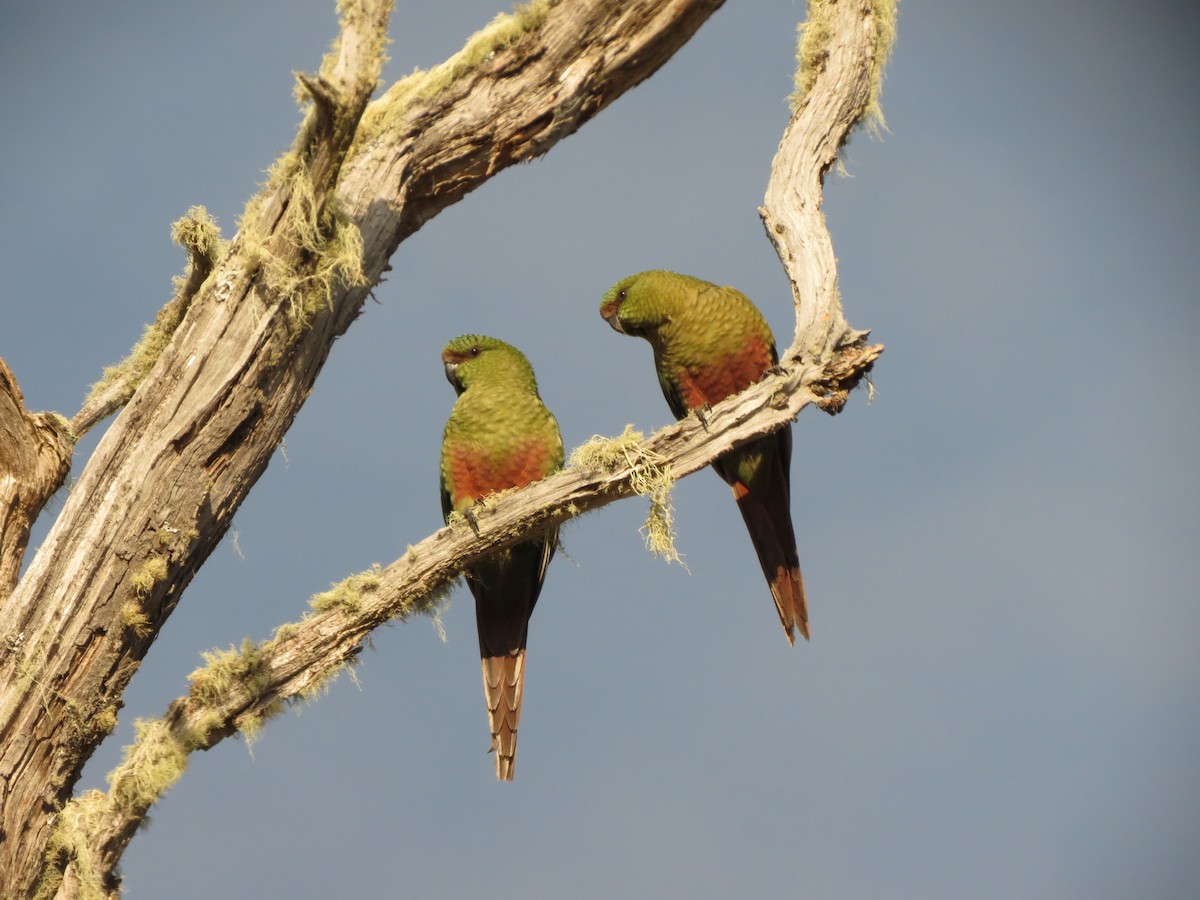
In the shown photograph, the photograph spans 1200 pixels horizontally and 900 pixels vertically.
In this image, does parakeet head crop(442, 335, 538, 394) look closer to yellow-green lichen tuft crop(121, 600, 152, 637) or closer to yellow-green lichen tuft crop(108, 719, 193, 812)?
yellow-green lichen tuft crop(121, 600, 152, 637)

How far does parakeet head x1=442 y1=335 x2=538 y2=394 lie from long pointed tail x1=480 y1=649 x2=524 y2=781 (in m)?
1.57

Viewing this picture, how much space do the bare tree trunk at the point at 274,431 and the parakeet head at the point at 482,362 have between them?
1.74 metres

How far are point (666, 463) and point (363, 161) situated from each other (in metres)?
1.64

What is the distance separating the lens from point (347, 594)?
4098mm

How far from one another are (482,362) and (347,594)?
2221 mm

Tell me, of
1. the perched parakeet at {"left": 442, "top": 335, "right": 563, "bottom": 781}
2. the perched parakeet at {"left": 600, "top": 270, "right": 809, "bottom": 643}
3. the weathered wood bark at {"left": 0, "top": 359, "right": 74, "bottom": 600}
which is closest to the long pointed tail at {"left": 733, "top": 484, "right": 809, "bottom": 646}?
the perched parakeet at {"left": 600, "top": 270, "right": 809, "bottom": 643}

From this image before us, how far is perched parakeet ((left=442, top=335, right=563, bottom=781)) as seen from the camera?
5.18 meters

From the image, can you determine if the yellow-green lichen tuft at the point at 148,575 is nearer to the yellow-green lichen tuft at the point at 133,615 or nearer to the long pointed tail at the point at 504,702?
the yellow-green lichen tuft at the point at 133,615

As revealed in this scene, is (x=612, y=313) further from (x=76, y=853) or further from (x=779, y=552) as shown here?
(x=76, y=853)

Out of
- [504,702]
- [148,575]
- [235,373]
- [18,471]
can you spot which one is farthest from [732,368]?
[18,471]

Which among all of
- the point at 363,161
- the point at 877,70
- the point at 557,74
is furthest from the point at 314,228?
the point at 877,70

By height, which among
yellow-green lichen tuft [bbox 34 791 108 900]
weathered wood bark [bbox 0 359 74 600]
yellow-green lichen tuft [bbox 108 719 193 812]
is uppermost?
weathered wood bark [bbox 0 359 74 600]

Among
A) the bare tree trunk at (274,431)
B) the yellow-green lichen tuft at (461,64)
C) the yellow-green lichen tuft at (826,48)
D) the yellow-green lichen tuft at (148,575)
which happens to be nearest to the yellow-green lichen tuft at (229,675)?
the bare tree trunk at (274,431)

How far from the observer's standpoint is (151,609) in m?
3.90
